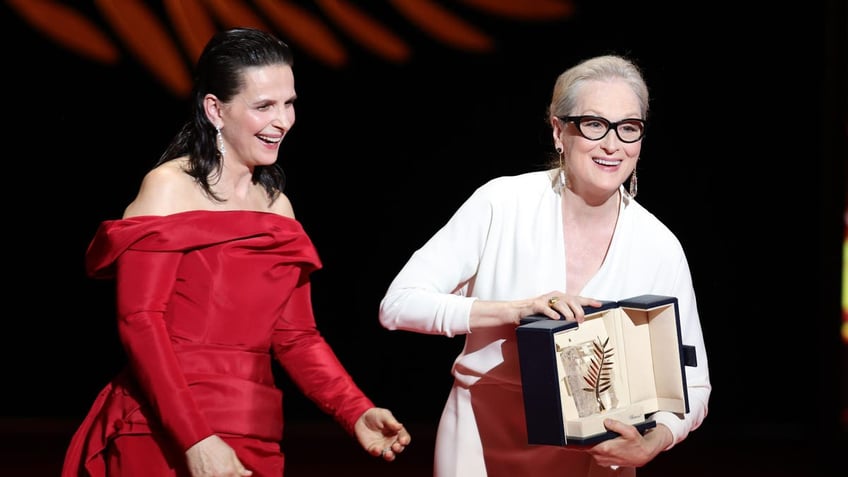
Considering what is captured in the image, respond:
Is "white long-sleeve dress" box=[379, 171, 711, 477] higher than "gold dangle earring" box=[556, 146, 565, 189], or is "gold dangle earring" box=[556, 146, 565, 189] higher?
"gold dangle earring" box=[556, 146, 565, 189]

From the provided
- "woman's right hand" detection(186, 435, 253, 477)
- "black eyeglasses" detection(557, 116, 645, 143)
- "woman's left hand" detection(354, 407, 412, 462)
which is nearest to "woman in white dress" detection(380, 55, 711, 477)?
"black eyeglasses" detection(557, 116, 645, 143)

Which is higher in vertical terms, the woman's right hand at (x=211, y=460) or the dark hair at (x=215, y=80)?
the dark hair at (x=215, y=80)

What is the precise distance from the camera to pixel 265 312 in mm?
1898

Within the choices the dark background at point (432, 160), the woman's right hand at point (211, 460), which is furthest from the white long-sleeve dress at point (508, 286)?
the dark background at point (432, 160)

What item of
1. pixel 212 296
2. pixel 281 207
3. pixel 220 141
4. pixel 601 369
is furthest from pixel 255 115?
pixel 601 369

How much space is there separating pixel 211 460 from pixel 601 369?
2.28 ft

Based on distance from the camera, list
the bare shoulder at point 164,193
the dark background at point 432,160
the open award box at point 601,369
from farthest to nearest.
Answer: the dark background at point 432,160 → the bare shoulder at point 164,193 → the open award box at point 601,369

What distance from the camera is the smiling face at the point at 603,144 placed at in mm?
1888

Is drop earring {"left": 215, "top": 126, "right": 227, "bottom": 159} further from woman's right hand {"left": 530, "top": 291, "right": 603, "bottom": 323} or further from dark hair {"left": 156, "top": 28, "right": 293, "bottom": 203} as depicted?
woman's right hand {"left": 530, "top": 291, "right": 603, "bottom": 323}

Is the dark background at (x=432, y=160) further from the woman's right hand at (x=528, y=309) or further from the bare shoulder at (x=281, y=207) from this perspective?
the woman's right hand at (x=528, y=309)

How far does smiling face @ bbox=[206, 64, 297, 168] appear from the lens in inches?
73.7

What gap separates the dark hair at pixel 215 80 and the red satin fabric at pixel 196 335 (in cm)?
11

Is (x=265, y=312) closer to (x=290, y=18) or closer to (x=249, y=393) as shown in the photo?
(x=249, y=393)

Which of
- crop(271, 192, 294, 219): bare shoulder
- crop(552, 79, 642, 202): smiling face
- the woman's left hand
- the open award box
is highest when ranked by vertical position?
crop(552, 79, 642, 202): smiling face
